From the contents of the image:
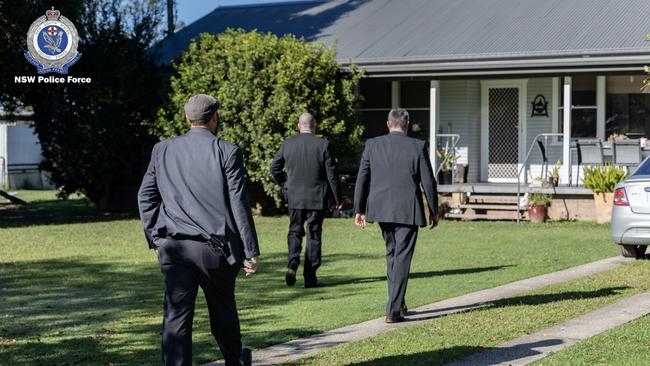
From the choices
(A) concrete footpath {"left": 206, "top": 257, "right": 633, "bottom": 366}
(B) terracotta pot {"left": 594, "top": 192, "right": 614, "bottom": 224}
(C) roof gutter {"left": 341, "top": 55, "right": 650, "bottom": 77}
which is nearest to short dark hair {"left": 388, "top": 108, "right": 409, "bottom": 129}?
(A) concrete footpath {"left": 206, "top": 257, "right": 633, "bottom": 366}

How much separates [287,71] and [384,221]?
1327 cm

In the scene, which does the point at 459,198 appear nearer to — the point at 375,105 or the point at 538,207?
the point at 538,207

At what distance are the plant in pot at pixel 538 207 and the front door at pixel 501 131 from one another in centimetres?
304

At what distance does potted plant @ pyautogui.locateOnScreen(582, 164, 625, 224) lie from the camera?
63.9 ft

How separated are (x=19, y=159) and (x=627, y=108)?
27.7 meters

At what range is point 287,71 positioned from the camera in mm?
21906

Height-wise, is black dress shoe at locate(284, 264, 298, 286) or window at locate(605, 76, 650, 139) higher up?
window at locate(605, 76, 650, 139)

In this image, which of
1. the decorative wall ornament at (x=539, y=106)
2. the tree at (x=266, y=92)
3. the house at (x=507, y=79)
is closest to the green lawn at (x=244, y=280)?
the tree at (x=266, y=92)

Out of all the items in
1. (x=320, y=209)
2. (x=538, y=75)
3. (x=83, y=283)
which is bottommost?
(x=83, y=283)

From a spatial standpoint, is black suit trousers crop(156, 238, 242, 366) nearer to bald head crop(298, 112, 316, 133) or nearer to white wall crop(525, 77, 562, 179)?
bald head crop(298, 112, 316, 133)

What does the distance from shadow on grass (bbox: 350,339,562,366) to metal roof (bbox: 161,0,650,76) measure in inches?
546

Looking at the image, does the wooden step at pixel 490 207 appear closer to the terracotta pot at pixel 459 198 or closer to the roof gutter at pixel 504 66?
the terracotta pot at pixel 459 198

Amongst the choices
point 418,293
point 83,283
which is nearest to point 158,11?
point 83,283

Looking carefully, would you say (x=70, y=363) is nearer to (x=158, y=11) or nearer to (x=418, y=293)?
(x=418, y=293)
